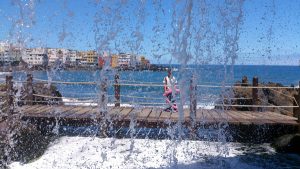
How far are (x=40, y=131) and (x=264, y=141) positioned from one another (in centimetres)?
722

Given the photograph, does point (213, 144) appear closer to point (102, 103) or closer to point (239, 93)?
point (102, 103)

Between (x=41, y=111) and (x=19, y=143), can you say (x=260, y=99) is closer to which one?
(x=41, y=111)

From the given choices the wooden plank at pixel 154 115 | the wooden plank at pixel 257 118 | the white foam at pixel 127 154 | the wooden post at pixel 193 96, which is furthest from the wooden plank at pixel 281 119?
the wooden plank at pixel 154 115

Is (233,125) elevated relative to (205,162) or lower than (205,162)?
elevated

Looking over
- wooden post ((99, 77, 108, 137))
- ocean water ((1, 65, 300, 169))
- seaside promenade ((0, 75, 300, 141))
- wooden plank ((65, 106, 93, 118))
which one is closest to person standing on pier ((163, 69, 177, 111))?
seaside promenade ((0, 75, 300, 141))

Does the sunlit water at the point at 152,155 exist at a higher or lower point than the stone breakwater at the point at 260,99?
lower

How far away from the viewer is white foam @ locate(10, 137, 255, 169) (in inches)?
368

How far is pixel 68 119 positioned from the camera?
436 inches

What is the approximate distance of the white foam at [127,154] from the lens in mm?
9336

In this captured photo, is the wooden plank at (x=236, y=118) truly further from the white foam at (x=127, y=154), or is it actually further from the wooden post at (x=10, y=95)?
the wooden post at (x=10, y=95)

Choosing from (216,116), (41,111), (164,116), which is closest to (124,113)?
(164,116)

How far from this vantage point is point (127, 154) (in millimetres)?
A: 10375

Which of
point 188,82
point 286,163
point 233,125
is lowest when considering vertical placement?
point 286,163

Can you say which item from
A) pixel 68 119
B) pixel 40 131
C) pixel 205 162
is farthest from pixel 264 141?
pixel 40 131
